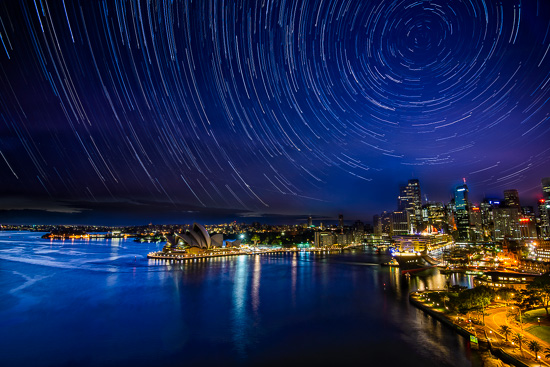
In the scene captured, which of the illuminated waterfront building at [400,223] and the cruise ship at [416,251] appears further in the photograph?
the illuminated waterfront building at [400,223]

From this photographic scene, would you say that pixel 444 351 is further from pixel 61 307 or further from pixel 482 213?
pixel 482 213

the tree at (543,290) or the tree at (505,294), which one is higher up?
the tree at (543,290)

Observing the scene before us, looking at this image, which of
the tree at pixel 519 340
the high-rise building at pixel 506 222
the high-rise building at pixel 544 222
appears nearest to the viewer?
the tree at pixel 519 340

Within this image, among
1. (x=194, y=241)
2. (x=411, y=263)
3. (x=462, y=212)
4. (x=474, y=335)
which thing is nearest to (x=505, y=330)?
(x=474, y=335)

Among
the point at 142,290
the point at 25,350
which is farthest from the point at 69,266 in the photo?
the point at 25,350

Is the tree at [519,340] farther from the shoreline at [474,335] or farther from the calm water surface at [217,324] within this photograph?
the calm water surface at [217,324]

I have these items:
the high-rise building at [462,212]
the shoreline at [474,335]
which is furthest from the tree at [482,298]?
the high-rise building at [462,212]
